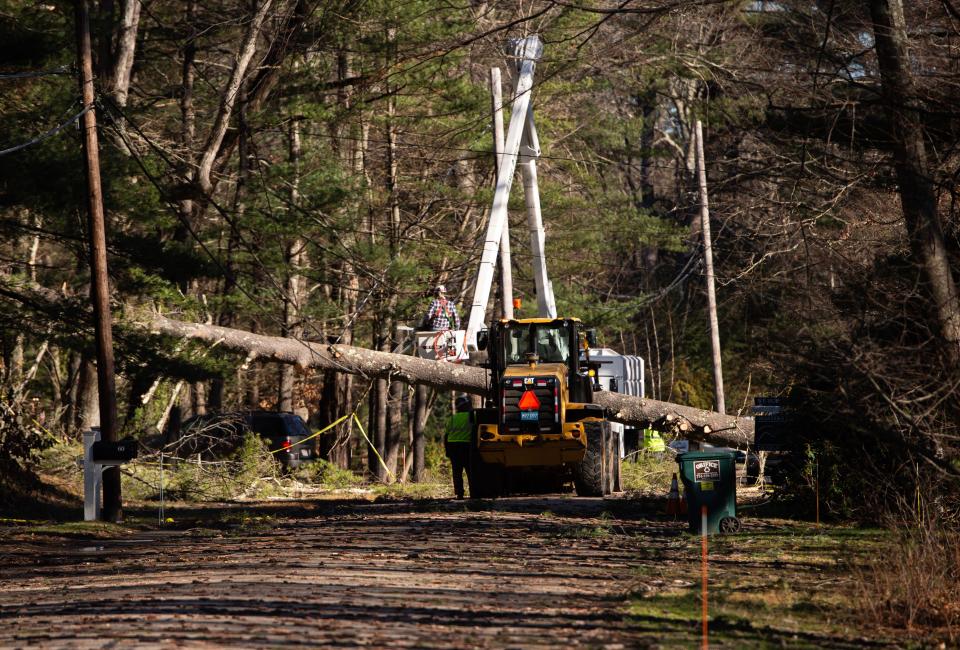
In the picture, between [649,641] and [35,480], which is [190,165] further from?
[649,641]

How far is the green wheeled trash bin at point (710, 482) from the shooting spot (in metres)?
15.7

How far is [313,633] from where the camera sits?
27.8ft

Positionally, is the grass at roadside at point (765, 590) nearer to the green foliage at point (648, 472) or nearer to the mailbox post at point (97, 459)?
the green foliage at point (648, 472)

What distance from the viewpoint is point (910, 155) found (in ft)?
46.3

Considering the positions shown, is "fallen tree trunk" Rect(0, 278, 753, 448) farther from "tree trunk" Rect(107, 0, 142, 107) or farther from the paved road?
"tree trunk" Rect(107, 0, 142, 107)

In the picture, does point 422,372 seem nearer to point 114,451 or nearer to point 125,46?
point 114,451

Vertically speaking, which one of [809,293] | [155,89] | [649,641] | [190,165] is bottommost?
[649,641]

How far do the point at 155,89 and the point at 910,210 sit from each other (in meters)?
22.3

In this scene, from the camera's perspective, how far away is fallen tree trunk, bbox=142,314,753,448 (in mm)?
22938

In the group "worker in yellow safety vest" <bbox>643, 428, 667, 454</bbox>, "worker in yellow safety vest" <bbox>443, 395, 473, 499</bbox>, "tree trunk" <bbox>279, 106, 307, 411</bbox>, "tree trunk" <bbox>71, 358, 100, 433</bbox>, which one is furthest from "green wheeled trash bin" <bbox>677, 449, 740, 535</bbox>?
"worker in yellow safety vest" <bbox>643, 428, 667, 454</bbox>

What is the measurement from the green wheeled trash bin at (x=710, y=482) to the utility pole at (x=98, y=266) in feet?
31.2

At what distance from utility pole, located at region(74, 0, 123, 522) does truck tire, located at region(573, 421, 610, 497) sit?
Result: 757 cm

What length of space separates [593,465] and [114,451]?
7.68 metres

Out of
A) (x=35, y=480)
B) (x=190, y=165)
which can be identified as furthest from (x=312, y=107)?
(x=35, y=480)
